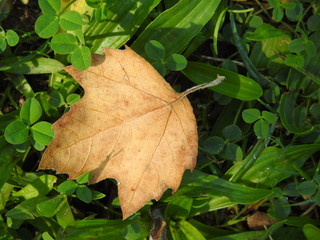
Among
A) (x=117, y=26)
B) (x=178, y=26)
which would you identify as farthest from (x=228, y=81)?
(x=117, y=26)

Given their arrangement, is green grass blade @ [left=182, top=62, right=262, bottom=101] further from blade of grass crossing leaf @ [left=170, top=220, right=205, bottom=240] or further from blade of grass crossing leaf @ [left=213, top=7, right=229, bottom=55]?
blade of grass crossing leaf @ [left=170, top=220, right=205, bottom=240]

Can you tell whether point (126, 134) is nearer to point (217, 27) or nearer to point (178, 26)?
point (178, 26)

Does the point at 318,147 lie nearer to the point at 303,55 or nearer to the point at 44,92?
the point at 303,55

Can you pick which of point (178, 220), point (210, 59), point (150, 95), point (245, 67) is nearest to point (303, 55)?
point (245, 67)

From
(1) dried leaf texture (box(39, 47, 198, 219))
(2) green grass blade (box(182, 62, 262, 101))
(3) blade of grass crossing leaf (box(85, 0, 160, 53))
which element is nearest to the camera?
(1) dried leaf texture (box(39, 47, 198, 219))

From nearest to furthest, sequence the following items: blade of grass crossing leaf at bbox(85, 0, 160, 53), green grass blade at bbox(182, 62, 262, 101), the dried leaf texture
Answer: the dried leaf texture
blade of grass crossing leaf at bbox(85, 0, 160, 53)
green grass blade at bbox(182, 62, 262, 101)

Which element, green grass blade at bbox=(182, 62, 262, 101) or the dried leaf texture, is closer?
the dried leaf texture

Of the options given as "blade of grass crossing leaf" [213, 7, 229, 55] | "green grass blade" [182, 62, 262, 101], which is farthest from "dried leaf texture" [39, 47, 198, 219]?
"blade of grass crossing leaf" [213, 7, 229, 55]
